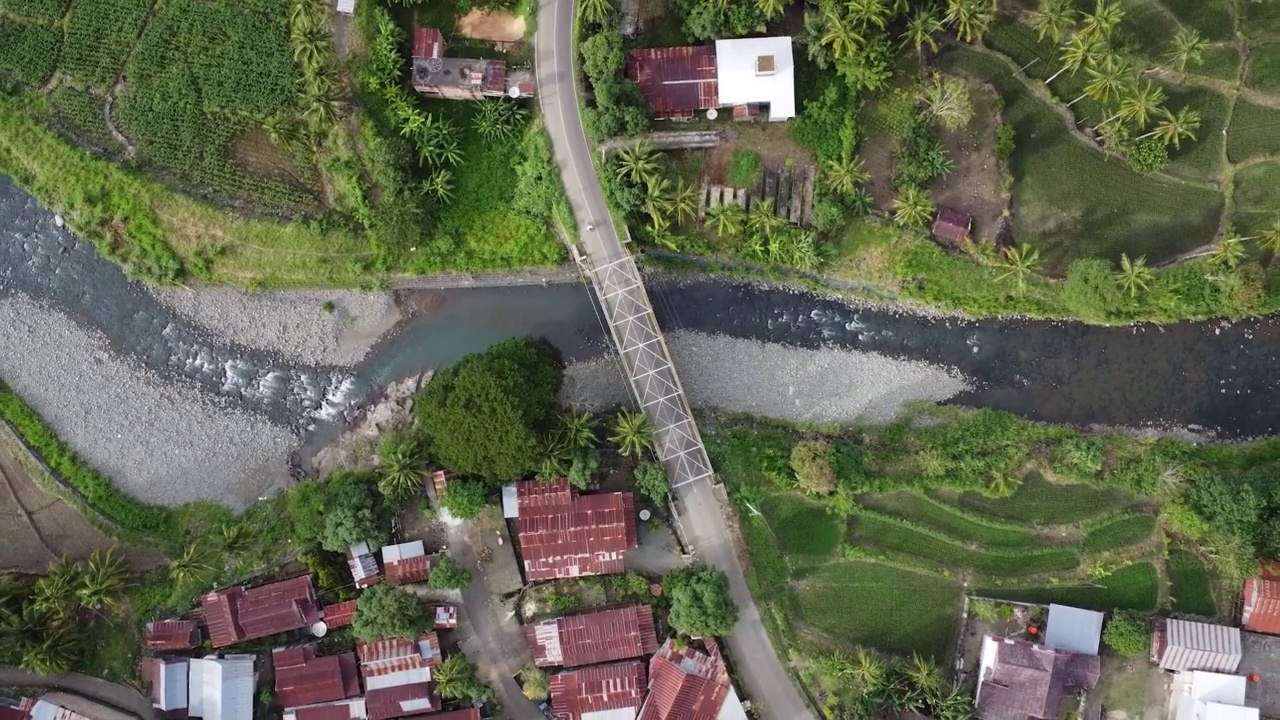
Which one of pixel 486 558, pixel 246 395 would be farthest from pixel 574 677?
pixel 246 395

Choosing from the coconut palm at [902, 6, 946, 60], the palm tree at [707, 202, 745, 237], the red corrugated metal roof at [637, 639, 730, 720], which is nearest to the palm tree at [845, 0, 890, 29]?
the coconut palm at [902, 6, 946, 60]

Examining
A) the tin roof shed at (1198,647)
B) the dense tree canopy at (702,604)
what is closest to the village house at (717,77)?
the dense tree canopy at (702,604)

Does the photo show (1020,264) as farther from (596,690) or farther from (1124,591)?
(596,690)

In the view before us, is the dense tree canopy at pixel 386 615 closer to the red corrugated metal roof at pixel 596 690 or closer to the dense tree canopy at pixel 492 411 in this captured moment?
the dense tree canopy at pixel 492 411

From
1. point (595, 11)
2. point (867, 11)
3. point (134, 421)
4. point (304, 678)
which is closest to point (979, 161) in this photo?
point (867, 11)

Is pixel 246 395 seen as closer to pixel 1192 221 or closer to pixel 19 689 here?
pixel 19 689

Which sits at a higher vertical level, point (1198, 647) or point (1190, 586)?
point (1190, 586)
